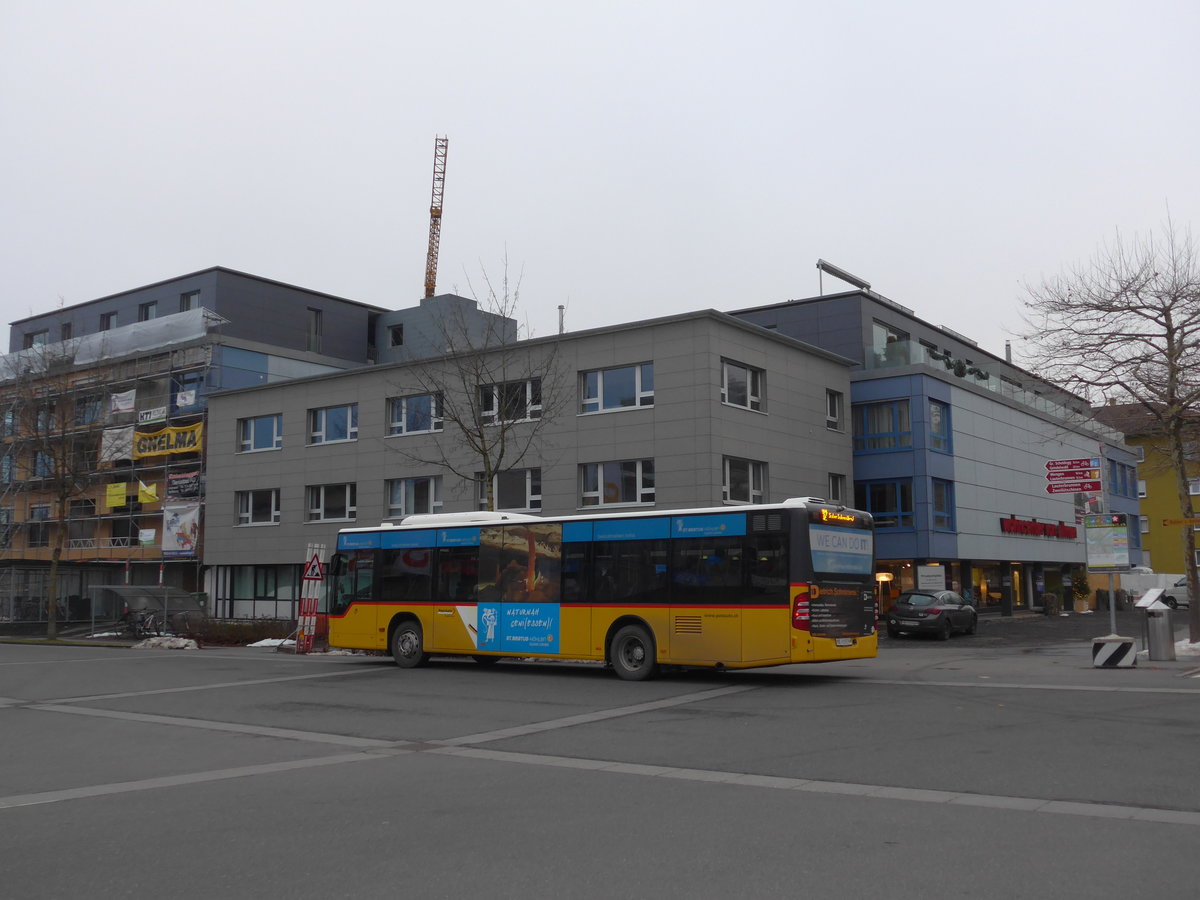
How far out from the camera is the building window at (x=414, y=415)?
3831 cm

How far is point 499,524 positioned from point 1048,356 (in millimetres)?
13279

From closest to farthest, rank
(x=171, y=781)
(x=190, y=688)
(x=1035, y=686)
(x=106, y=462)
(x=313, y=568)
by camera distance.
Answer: (x=171, y=781)
(x=1035, y=686)
(x=190, y=688)
(x=313, y=568)
(x=106, y=462)

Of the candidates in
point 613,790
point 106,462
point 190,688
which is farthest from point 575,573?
point 106,462

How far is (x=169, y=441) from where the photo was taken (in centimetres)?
4634

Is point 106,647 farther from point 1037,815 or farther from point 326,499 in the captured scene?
A: point 1037,815

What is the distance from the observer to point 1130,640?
1891 cm

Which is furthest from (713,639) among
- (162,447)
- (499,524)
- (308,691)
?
(162,447)

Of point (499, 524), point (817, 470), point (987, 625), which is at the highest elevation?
point (817, 470)

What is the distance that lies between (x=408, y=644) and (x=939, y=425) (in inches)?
1004

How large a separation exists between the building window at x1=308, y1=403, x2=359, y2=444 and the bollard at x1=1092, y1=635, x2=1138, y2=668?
28336 millimetres

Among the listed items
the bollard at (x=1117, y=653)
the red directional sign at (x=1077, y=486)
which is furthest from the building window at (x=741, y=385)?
the bollard at (x=1117, y=653)

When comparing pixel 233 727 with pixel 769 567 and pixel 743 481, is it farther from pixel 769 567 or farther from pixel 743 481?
pixel 743 481

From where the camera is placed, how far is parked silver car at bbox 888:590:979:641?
30.5 metres

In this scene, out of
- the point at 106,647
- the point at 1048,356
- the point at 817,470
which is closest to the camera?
the point at 1048,356
